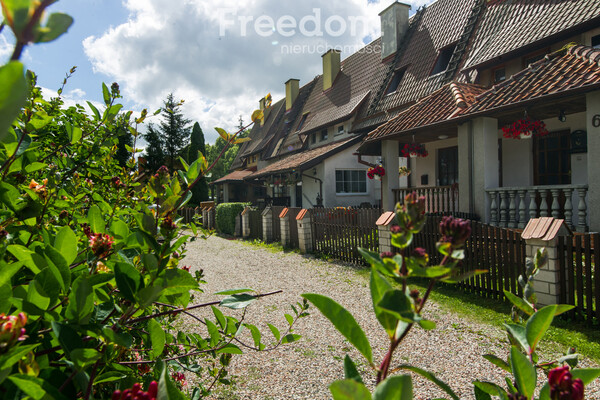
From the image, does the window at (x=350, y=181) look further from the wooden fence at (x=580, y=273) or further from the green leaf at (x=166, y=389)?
the green leaf at (x=166, y=389)

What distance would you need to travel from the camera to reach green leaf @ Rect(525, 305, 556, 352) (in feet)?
2.23

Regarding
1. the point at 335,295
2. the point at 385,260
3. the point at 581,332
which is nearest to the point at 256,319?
the point at 335,295

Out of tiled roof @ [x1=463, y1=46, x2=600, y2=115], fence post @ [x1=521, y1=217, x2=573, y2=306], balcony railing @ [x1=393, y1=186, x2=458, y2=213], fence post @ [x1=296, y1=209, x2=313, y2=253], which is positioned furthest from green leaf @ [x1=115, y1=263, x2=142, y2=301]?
fence post @ [x1=296, y1=209, x2=313, y2=253]

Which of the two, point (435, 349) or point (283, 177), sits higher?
point (283, 177)

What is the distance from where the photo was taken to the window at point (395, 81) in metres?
16.7

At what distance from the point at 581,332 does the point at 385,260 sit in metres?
5.53

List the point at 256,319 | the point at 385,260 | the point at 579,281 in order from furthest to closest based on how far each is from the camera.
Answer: the point at 256,319 < the point at 579,281 < the point at 385,260

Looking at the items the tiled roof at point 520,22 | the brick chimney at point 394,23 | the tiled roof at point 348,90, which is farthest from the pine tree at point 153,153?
the brick chimney at point 394,23

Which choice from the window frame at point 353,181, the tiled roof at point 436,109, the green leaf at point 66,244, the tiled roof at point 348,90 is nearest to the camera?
the green leaf at point 66,244

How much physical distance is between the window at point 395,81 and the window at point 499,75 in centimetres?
556

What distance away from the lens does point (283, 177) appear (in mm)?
20203

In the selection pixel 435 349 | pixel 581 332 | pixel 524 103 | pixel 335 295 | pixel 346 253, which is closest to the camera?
pixel 435 349

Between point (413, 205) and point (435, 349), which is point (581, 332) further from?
point (413, 205)

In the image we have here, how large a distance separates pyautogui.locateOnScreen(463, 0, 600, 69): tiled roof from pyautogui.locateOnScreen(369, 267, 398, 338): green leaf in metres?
11.3
